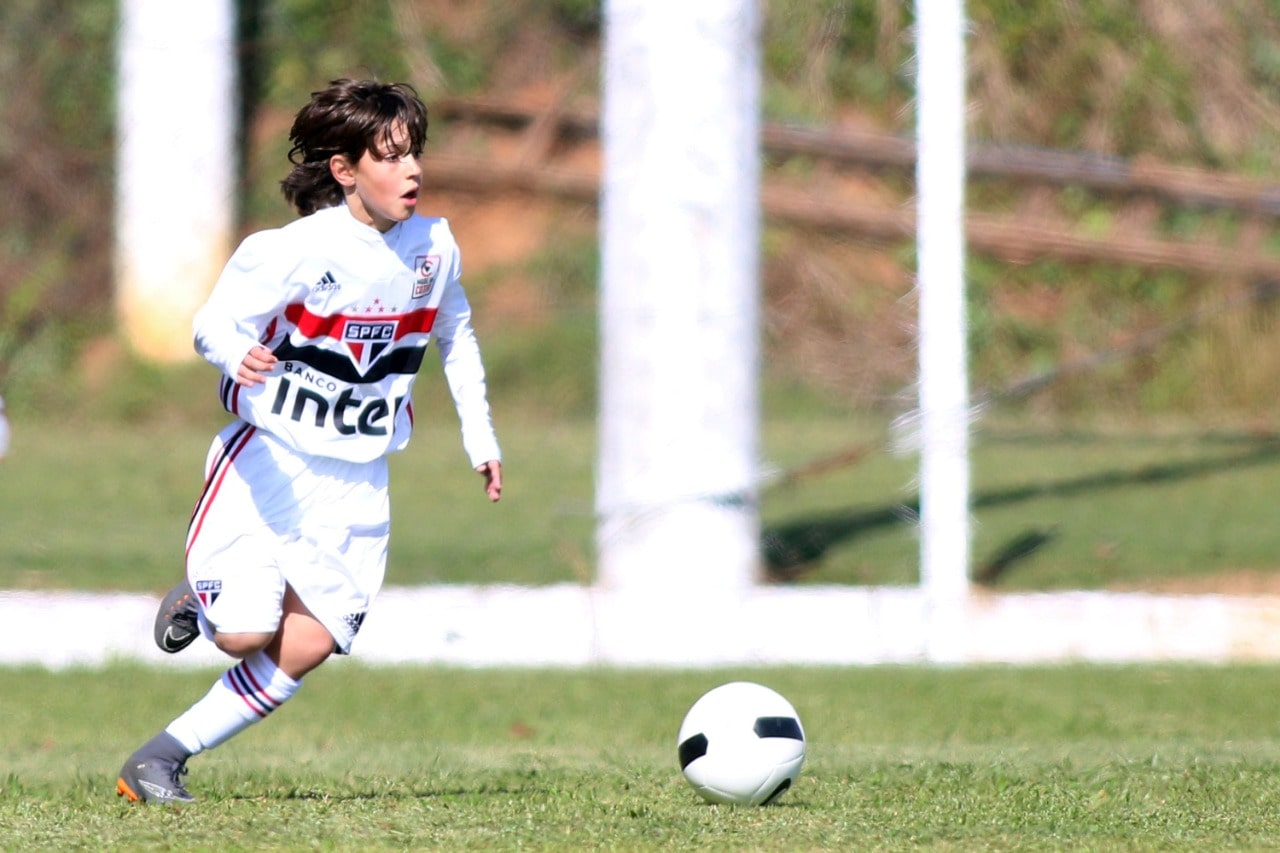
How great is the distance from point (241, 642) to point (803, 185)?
1027 centimetres

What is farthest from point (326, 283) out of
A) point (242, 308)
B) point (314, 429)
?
point (314, 429)

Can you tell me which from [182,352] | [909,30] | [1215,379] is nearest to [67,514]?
[182,352]

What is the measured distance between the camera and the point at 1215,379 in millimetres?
Result: 13375

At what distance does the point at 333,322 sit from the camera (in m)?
4.66

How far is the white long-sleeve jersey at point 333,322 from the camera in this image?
15.0 feet

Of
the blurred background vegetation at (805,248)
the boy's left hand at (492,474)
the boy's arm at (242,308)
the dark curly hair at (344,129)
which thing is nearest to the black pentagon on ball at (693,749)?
the boy's left hand at (492,474)

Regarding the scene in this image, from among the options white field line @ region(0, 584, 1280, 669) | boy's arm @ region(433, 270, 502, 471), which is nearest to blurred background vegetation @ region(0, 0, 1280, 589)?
white field line @ region(0, 584, 1280, 669)

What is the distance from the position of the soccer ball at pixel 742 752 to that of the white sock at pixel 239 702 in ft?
3.28

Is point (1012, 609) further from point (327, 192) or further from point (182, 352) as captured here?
point (182, 352)

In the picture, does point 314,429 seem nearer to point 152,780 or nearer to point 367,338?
point 367,338

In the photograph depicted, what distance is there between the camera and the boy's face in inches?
185

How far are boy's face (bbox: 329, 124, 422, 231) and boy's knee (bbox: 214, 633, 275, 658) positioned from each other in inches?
41.9

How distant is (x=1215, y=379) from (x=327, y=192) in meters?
9.78

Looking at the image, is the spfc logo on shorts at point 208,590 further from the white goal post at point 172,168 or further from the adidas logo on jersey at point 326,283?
the white goal post at point 172,168
